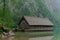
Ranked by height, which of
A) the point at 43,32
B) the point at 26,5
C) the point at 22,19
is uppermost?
the point at 26,5

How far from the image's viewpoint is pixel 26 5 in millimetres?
6938

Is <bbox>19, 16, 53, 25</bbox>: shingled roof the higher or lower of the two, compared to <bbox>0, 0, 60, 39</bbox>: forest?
lower

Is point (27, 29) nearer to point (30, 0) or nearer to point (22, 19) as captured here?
point (22, 19)

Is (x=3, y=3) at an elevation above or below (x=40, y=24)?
above

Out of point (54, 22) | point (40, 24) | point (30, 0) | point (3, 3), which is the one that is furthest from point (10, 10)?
point (54, 22)

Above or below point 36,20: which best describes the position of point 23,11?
above

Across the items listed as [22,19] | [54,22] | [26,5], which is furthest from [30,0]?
[54,22]

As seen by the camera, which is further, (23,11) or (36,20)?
(36,20)

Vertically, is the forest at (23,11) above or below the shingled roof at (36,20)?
above

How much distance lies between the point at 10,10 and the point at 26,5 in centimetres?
60

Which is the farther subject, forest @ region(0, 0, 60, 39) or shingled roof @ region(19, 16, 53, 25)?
shingled roof @ region(19, 16, 53, 25)

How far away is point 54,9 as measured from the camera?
730cm

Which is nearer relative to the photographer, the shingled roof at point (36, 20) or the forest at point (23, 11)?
the forest at point (23, 11)

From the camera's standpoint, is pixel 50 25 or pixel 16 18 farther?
pixel 50 25
